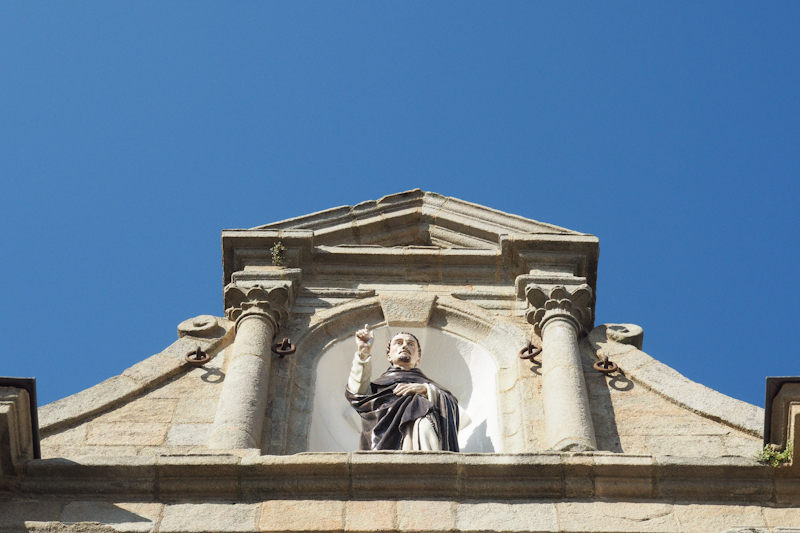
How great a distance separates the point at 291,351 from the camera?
11969 mm

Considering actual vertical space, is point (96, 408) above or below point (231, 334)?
below

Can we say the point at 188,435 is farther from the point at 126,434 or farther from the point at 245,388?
the point at 245,388

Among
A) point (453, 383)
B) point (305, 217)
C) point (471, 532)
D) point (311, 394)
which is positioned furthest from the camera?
point (305, 217)

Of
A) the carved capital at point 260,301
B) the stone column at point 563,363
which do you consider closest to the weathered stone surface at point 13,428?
the carved capital at point 260,301

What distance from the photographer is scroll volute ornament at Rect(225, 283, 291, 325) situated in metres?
12.3

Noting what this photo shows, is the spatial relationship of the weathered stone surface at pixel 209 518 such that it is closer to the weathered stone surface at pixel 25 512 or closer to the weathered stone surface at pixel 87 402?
the weathered stone surface at pixel 25 512

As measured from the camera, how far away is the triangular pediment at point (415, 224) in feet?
45.4

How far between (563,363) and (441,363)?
1735 millimetres

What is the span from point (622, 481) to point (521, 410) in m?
2.10

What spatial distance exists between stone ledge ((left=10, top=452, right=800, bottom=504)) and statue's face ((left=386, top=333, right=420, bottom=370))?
2.49 meters

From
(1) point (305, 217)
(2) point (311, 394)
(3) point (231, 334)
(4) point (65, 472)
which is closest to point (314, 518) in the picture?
(4) point (65, 472)

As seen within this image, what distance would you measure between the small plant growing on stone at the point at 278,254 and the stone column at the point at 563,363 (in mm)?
2321

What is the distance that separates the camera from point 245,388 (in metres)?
11.1

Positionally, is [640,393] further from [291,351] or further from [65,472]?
[65,472]
